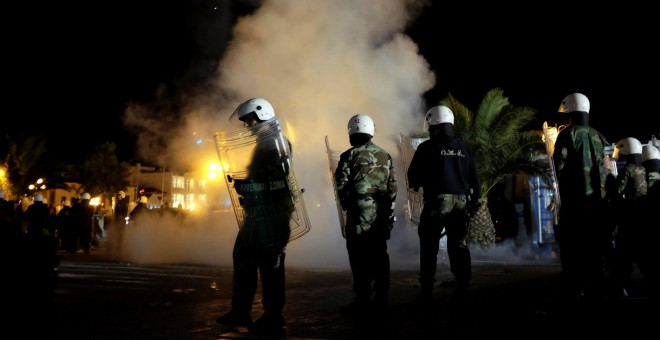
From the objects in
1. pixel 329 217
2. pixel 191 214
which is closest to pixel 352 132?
pixel 329 217

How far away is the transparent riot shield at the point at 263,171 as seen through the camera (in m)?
4.93

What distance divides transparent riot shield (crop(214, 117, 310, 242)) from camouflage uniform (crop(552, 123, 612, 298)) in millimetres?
2822

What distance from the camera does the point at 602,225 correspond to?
5.81 meters

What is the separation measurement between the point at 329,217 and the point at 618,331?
1009 centimetres

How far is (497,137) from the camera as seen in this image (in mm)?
18672

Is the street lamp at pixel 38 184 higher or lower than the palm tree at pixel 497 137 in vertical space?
higher

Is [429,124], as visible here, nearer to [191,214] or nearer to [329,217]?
[329,217]

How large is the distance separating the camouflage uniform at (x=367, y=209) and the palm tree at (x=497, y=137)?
42.7 feet

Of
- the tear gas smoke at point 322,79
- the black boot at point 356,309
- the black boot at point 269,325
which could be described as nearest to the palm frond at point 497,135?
the tear gas smoke at point 322,79

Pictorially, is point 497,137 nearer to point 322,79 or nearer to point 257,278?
point 322,79

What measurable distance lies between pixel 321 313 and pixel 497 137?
14.6m

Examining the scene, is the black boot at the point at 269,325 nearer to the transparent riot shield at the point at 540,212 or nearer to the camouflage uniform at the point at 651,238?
the camouflage uniform at the point at 651,238

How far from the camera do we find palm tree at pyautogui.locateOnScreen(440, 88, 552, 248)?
18.4 metres

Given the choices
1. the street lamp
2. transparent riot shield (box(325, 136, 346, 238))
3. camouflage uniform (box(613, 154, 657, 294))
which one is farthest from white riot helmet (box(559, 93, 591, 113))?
the street lamp
